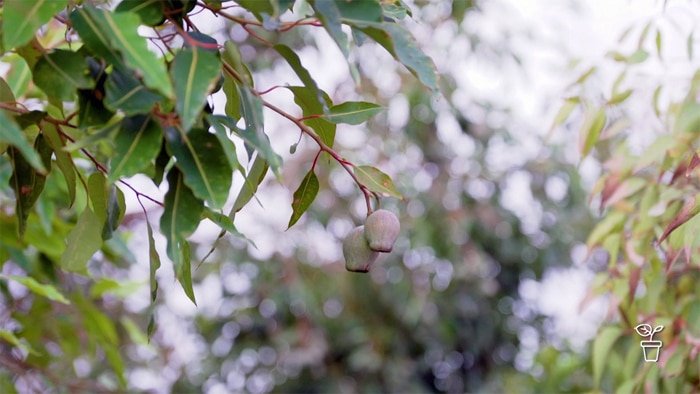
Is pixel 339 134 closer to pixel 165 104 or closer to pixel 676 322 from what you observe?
pixel 676 322

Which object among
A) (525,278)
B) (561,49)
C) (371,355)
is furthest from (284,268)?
(561,49)

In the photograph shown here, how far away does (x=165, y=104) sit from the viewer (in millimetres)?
715

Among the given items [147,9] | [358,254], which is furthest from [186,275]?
[147,9]

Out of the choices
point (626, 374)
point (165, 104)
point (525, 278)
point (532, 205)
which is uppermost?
point (165, 104)

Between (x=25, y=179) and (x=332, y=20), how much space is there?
1.25 ft

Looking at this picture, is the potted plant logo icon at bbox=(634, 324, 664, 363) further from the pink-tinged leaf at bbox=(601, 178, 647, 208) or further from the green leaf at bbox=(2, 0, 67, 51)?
the green leaf at bbox=(2, 0, 67, 51)

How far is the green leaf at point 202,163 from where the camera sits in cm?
69

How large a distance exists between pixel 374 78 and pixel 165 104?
9.48 ft

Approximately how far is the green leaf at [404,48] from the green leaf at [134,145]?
0.63 ft

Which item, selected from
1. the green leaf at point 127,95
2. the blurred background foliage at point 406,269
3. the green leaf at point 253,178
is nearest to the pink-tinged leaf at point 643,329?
the green leaf at point 253,178

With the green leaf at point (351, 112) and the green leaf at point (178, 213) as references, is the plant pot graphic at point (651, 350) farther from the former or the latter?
the green leaf at point (178, 213)

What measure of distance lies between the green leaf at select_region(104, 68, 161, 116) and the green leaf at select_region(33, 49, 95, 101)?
4 cm

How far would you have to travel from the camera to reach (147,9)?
74 centimetres

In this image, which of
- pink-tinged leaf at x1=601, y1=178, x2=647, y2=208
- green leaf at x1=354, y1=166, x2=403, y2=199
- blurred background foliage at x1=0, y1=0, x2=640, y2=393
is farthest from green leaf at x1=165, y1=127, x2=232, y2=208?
blurred background foliage at x1=0, y1=0, x2=640, y2=393
